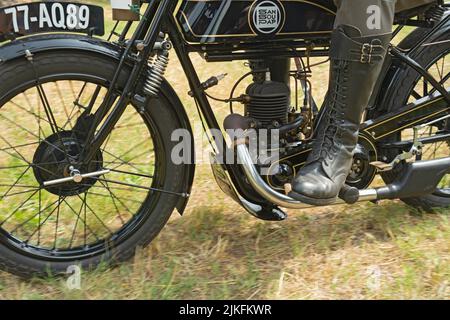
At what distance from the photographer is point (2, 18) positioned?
2.65 m

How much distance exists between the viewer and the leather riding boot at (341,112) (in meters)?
2.80

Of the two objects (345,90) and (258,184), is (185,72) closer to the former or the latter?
(258,184)

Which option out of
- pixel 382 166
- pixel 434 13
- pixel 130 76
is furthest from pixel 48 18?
pixel 434 13

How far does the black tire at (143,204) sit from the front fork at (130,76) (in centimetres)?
5

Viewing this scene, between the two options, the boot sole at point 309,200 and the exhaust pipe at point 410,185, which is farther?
the exhaust pipe at point 410,185

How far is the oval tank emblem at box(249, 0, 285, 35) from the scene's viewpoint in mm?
2836

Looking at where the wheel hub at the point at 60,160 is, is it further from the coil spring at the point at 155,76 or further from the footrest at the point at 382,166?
the footrest at the point at 382,166

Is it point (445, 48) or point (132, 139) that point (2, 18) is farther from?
point (445, 48)

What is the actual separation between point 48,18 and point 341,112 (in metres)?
1.38

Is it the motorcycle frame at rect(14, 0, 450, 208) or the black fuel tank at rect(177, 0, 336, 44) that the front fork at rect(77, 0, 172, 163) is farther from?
the black fuel tank at rect(177, 0, 336, 44)

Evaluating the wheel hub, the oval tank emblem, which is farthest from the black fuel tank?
the wheel hub

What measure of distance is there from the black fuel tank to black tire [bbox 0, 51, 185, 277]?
1.16 ft

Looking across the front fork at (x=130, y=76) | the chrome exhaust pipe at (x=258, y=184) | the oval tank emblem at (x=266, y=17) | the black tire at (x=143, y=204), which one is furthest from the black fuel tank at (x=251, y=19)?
the chrome exhaust pipe at (x=258, y=184)
